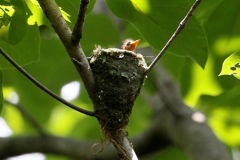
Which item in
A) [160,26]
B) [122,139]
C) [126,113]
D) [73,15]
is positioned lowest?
[122,139]

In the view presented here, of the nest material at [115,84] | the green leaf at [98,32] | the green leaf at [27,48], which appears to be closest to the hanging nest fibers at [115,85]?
the nest material at [115,84]

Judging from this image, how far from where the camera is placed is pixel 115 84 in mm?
2670

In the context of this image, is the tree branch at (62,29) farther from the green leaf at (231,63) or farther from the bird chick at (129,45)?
the bird chick at (129,45)

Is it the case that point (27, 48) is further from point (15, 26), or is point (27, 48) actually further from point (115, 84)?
point (115, 84)

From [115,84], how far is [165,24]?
0.57 metres

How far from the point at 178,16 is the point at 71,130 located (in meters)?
3.82

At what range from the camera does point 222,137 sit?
4.00 metres

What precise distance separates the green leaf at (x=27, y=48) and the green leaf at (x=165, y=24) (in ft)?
1.69

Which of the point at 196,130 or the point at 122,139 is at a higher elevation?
the point at 196,130

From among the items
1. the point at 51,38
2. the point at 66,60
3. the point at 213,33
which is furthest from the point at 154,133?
the point at 213,33

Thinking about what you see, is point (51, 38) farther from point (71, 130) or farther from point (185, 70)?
point (71, 130)

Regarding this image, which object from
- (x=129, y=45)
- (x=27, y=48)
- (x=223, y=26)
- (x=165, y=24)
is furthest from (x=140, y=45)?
(x=27, y=48)

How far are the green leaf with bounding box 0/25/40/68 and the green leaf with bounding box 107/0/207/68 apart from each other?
517 millimetres

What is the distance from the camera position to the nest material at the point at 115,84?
2.36 meters
